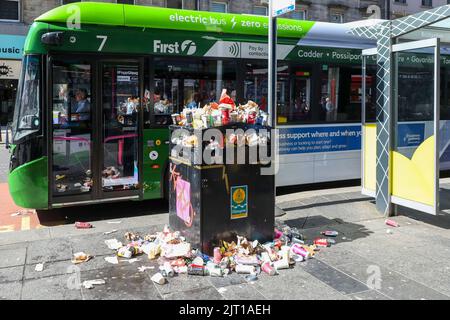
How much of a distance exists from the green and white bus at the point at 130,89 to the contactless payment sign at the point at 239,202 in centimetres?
261

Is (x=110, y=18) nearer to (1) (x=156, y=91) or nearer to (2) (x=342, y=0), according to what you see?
(1) (x=156, y=91)

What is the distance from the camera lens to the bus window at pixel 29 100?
22.2ft

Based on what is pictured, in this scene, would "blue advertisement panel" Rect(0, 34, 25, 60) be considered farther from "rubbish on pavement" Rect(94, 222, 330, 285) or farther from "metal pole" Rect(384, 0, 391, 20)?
"metal pole" Rect(384, 0, 391, 20)

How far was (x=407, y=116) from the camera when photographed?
22.9 feet

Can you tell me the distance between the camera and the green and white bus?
22.3ft

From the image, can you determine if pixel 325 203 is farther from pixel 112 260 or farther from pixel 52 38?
pixel 52 38

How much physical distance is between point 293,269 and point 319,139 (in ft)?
14.5

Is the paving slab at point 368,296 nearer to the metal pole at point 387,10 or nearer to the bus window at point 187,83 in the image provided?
the bus window at point 187,83

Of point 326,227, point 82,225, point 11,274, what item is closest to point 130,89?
point 82,225

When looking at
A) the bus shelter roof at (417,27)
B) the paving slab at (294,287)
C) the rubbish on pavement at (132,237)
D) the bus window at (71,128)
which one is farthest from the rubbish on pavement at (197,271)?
the bus shelter roof at (417,27)

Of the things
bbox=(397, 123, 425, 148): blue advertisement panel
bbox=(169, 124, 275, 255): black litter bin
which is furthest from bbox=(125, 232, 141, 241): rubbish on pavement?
bbox=(397, 123, 425, 148): blue advertisement panel

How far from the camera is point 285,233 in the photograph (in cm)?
585

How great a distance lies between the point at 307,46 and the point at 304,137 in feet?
5.58
